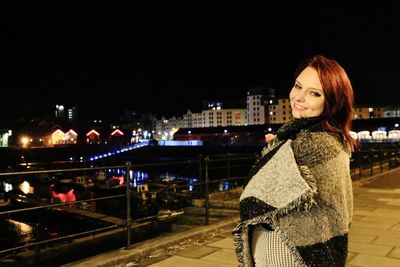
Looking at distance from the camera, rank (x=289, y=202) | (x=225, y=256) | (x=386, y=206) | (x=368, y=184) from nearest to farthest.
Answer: (x=289, y=202) → (x=225, y=256) → (x=386, y=206) → (x=368, y=184)

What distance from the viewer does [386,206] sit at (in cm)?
855

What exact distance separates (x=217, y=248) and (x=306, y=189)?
417cm

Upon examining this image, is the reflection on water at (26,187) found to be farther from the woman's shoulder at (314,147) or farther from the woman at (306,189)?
the woman's shoulder at (314,147)

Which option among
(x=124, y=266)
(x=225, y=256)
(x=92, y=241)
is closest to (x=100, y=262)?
(x=124, y=266)

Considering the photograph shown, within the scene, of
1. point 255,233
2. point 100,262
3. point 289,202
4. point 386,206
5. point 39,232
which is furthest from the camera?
point 39,232

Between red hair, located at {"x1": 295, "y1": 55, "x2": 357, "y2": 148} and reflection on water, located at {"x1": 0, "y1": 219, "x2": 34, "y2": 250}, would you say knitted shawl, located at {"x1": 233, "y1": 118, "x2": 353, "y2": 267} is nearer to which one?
red hair, located at {"x1": 295, "y1": 55, "x2": 357, "y2": 148}

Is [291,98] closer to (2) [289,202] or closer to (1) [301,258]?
(2) [289,202]

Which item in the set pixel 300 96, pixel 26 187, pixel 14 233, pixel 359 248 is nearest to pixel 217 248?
pixel 359 248

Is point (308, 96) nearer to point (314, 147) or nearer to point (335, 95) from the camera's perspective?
point (335, 95)

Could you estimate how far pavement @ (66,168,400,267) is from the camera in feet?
15.9

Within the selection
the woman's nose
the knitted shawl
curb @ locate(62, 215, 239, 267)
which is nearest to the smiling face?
the woman's nose

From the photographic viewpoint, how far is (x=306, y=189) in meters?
1.55

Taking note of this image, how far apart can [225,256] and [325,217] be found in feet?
12.2

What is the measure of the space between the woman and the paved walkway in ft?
10.8
